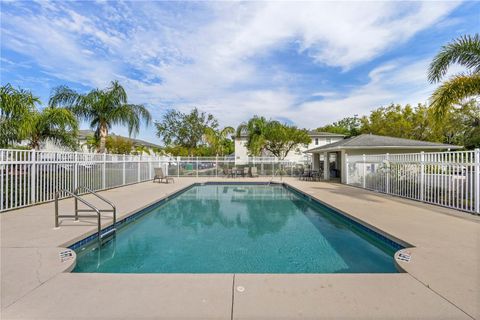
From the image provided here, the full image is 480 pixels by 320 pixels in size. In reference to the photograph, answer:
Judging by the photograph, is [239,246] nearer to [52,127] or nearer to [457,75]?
[457,75]

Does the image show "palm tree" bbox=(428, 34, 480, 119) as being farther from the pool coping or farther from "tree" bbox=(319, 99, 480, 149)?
"tree" bbox=(319, 99, 480, 149)

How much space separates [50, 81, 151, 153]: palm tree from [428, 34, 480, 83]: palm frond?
13.8m

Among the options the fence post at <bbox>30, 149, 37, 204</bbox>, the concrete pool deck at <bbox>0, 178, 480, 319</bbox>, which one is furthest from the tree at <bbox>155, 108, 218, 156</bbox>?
the concrete pool deck at <bbox>0, 178, 480, 319</bbox>

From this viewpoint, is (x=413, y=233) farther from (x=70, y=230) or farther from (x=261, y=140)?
(x=261, y=140)

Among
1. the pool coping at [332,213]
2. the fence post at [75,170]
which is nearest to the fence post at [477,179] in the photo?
the pool coping at [332,213]

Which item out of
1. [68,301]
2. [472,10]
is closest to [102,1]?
[68,301]

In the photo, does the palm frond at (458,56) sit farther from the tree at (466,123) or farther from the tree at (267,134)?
the tree at (466,123)

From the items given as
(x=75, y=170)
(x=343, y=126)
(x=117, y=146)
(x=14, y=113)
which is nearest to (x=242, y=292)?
(x=75, y=170)

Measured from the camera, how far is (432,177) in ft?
23.8

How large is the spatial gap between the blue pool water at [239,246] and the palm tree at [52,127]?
604 cm

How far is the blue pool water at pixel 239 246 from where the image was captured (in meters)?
3.93

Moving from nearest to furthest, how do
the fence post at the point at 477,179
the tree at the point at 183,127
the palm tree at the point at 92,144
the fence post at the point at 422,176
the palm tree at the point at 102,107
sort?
the fence post at the point at 477,179, the fence post at the point at 422,176, the palm tree at the point at 102,107, the palm tree at the point at 92,144, the tree at the point at 183,127

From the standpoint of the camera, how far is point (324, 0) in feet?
26.2

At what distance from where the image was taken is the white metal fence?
19.7ft
